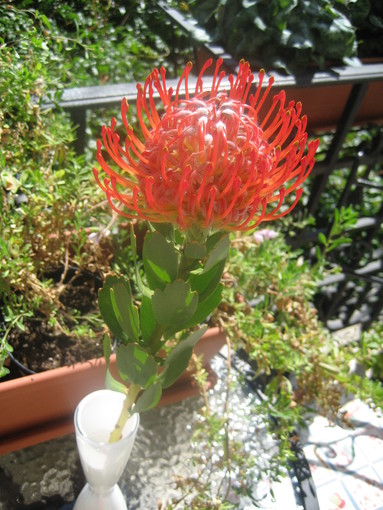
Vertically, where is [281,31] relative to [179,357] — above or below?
above

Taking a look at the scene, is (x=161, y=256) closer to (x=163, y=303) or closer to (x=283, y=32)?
(x=163, y=303)

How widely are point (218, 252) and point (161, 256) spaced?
Result: 41 millimetres

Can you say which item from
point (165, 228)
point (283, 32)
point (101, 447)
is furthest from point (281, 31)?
point (101, 447)

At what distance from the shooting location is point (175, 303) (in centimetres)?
36

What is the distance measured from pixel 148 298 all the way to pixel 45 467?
0.36 metres

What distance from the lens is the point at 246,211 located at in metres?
0.34

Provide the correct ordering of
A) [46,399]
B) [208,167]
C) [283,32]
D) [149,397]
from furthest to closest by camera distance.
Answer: [283,32]
[46,399]
[149,397]
[208,167]

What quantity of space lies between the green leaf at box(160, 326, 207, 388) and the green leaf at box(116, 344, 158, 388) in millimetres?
12

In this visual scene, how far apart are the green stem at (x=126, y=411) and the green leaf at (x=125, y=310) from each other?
0.05 meters

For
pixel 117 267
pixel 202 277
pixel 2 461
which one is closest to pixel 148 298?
pixel 202 277

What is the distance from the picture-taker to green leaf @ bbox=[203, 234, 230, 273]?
1.17ft

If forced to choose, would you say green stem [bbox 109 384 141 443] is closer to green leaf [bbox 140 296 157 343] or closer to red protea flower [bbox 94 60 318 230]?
green leaf [bbox 140 296 157 343]

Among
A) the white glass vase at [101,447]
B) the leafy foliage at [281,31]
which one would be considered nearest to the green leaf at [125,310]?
the white glass vase at [101,447]

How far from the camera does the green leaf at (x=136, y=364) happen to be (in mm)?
392
